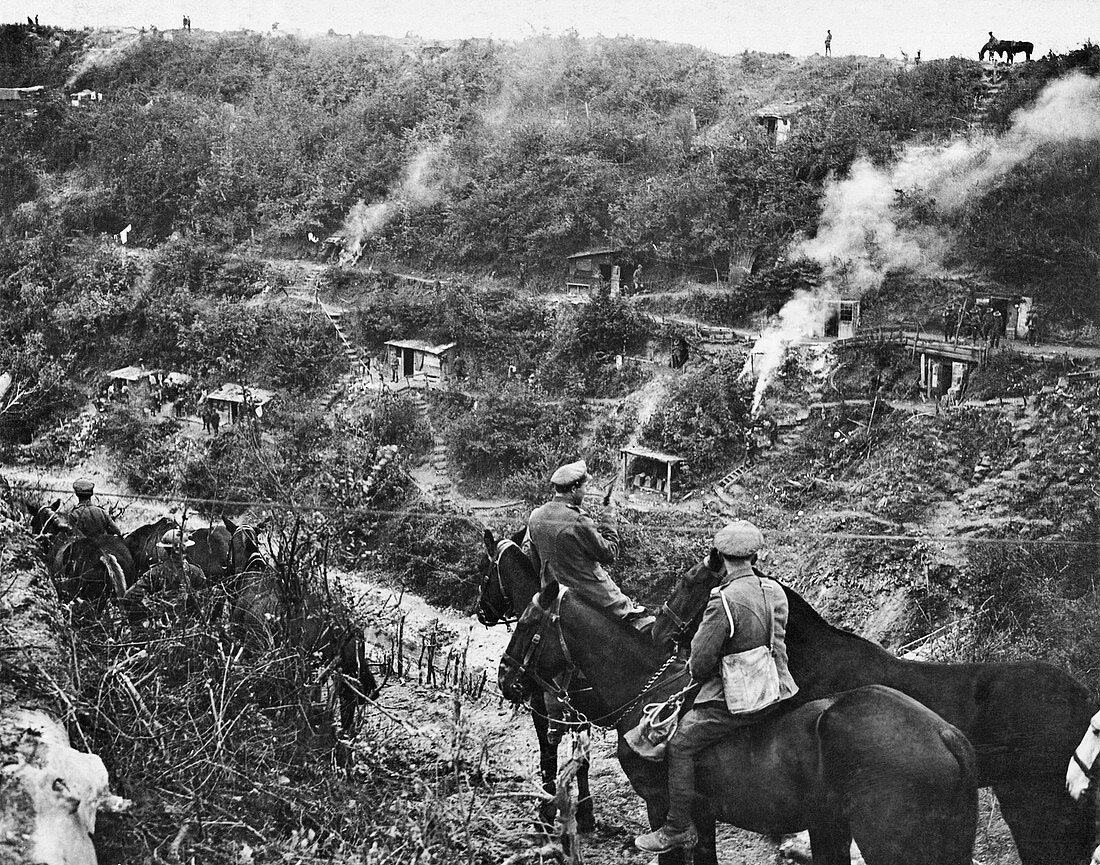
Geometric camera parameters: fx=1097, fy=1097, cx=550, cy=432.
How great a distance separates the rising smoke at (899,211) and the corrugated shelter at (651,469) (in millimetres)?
733

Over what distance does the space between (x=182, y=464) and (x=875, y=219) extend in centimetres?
555

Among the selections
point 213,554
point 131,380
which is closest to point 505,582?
point 213,554

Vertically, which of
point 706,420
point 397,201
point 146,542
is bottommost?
point 146,542

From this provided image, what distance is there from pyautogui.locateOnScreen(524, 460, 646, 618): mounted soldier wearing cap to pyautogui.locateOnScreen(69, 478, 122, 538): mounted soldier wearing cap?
10.8 feet

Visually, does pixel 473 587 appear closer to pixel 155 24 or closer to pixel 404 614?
pixel 404 614

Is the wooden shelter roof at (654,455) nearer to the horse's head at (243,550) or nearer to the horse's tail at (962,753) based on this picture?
the horse's head at (243,550)

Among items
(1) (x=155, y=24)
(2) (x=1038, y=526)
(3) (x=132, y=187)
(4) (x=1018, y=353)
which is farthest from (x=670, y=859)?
(1) (x=155, y=24)

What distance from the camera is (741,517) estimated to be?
7492 millimetres

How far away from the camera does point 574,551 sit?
636 centimetres

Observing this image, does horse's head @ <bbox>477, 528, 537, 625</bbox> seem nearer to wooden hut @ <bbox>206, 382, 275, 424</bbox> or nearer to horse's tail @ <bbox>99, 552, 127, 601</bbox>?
horse's tail @ <bbox>99, 552, 127, 601</bbox>

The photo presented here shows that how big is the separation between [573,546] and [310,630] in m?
1.66

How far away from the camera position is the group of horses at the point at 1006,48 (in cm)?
772

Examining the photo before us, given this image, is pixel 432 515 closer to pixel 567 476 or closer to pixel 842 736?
pixel 567 476

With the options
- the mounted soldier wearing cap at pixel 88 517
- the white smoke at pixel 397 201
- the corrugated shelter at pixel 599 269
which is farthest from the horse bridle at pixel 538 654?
the white smoke at pixel 397 201
